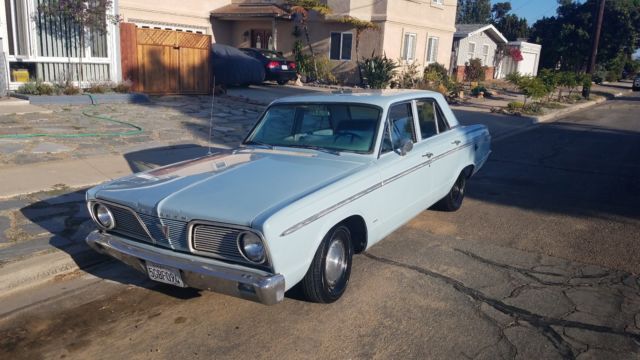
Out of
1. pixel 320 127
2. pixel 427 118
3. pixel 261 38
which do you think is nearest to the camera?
pixel 320 127

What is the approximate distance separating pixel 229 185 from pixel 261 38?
933 inches

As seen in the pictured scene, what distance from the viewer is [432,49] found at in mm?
27719

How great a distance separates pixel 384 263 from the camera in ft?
16.5

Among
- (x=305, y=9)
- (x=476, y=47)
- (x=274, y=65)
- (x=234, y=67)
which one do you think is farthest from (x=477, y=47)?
(x=234, y=67)

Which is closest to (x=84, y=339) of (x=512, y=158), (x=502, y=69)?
(x=512, y=158)

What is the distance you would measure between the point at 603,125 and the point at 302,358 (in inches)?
690

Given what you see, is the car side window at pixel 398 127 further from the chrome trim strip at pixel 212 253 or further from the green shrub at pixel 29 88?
the green shrub at pixel 29 88

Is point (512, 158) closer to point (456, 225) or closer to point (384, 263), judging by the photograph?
point (456, 225)

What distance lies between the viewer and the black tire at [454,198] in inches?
258

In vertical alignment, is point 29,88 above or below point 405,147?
below

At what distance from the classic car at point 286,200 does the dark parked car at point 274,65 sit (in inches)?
607

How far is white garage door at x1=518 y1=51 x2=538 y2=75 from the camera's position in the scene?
41875mm

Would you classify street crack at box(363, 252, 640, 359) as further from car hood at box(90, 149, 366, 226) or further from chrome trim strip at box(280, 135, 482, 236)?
car hood at box(90, 149, 366, 226)

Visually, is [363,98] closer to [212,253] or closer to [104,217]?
[212,253]
